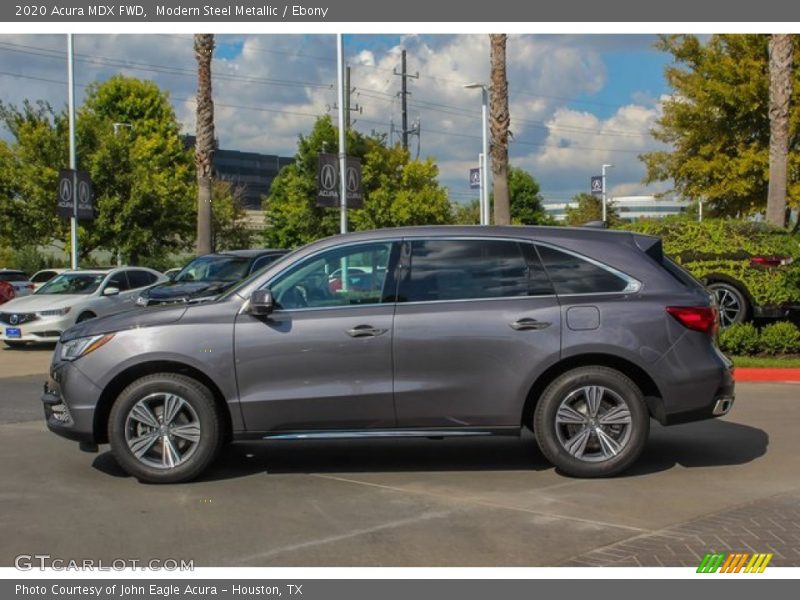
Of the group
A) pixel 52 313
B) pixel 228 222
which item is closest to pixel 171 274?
pixel 52 313

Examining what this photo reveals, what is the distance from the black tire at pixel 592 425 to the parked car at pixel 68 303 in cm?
1219

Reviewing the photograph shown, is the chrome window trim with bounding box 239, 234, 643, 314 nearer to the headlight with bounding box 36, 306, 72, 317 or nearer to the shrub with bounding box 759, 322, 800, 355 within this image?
the shrub with bounding box 759, 322, 800, 355

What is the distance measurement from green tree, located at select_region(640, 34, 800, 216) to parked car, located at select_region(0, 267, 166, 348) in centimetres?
1521

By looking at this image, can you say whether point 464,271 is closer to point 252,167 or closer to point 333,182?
point 333,182

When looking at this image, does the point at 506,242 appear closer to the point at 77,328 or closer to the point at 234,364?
the point at 234,364

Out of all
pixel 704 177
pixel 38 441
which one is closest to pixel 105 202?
pixel 704 177

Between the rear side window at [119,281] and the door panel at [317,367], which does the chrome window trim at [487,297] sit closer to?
the door panel at [317,367]

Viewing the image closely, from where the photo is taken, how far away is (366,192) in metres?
43.5

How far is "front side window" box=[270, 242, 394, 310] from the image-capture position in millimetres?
6961

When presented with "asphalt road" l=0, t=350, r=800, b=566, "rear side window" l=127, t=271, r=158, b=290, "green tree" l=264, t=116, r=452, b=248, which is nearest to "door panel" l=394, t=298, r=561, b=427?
"asphalt road" l=0, t=350, r=800, b=566

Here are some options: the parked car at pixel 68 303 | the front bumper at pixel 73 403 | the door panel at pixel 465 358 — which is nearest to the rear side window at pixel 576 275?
the door panel at pixel 465 358

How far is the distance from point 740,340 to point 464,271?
8.05 meters

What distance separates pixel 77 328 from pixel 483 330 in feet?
10.0

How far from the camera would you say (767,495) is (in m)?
6.55
